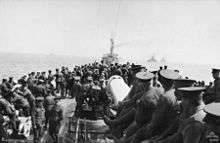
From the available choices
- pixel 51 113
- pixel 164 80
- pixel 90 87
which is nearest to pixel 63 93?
pixel 90 87

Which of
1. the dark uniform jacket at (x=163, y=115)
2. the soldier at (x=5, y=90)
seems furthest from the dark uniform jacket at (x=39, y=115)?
the dark uniform jacket at (x=163, y=115)

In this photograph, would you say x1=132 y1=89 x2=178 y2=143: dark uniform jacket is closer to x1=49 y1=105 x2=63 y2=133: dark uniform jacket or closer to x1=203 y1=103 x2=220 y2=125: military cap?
x1=203 y1=103 x2=220 y2=125: military cap

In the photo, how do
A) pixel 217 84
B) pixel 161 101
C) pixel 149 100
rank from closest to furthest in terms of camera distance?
pixel 161 101, pixel 149 100, pixel 217 84

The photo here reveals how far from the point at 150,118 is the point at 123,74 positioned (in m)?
17.6

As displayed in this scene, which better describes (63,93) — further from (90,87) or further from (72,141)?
(72,141)

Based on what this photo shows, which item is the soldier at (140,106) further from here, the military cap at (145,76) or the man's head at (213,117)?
the man's head at (213,117)

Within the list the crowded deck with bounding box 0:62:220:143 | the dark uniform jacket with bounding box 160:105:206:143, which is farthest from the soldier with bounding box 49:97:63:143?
the dark uniform jacket with bounding box 160:105:206:143

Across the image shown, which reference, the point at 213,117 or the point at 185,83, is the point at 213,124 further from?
the point at 185,83

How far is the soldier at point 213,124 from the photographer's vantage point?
130 inches

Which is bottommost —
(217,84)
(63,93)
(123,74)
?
(63,93)

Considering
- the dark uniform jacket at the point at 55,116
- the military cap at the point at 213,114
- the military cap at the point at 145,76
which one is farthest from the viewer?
the dark uniform jacket at the point at 55,116

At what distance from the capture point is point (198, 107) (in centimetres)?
Answer: 411

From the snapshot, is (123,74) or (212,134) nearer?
(212,134)

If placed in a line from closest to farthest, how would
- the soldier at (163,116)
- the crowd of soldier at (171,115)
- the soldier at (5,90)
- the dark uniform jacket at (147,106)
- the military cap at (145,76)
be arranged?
1. the crowd of soldier at (171,115)
2. the soldier at (163,116)
3. the dark uniform jacket at (147,106)
4. the military cap at (145,76)
5. the soldier at (5,90)
